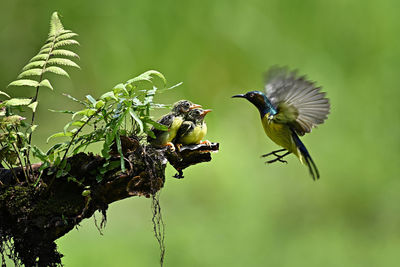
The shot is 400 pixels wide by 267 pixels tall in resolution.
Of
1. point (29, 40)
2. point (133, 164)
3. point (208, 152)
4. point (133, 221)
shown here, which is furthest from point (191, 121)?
point (29, 40)

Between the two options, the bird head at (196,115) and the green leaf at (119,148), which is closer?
the green leaf at (119,148)

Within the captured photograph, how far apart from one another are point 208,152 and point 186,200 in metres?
2.27

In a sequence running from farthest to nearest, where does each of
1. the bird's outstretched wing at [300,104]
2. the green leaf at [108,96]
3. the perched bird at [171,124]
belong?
the bird's outstretched wing at [300,104]
the perched bird at [171,124]
the green leaf at [108,96]

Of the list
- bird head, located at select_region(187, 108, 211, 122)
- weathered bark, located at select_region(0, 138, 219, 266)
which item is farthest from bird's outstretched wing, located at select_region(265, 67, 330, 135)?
weathered bark, located at select_region(0, 138, 219, 266)

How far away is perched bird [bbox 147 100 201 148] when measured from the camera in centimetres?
183

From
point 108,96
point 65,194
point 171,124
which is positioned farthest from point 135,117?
point 65,194

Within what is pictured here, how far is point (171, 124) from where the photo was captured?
186 centimetres

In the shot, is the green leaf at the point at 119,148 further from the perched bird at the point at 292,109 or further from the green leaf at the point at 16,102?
the perched bird at the point at 292,109

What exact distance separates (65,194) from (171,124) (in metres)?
0.38

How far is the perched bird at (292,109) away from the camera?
1.94m

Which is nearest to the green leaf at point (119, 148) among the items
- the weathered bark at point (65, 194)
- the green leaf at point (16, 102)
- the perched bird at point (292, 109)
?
the weathered bark at point (65, 194)

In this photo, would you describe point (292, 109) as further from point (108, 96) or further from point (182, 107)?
point (108, 96)

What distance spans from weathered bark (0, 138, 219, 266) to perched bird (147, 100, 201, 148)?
46mm

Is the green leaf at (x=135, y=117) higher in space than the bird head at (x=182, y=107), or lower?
lower
